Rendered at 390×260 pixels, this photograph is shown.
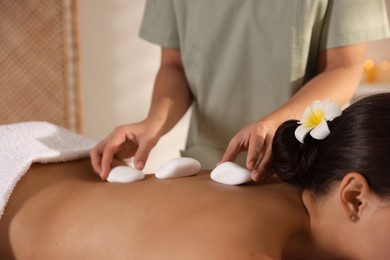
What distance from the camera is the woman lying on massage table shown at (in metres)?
1.02

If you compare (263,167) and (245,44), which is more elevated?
(245,44)

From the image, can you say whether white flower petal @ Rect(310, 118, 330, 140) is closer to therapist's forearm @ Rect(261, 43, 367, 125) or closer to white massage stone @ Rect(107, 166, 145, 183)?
therapist's forearm @ Rect(261, 43, 367, 125)

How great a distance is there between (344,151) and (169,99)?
2.48ft

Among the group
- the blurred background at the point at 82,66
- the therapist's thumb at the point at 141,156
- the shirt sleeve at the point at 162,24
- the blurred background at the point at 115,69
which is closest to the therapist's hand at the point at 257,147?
the therapist's thumb at the point at 141,156

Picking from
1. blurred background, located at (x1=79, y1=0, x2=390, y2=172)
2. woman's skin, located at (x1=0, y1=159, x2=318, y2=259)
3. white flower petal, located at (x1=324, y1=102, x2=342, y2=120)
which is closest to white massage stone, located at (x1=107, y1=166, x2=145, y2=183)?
woman's skin, located at (x1=0, y1=159, x2=318, y2=259)

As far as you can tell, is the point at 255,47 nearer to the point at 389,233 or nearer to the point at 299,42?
the point at 299,42

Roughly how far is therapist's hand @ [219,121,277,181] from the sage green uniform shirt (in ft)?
1.17

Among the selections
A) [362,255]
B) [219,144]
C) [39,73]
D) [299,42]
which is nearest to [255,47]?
[299,42]

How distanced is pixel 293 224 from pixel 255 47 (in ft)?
2.15

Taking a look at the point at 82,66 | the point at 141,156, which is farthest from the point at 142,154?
the point at 82,66

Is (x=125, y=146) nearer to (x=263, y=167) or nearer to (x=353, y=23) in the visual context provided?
(x=263, y=167)

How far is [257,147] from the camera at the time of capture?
1.20 meters

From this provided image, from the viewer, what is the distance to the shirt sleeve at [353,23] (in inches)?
59.1

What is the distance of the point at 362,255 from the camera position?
1.09 m
